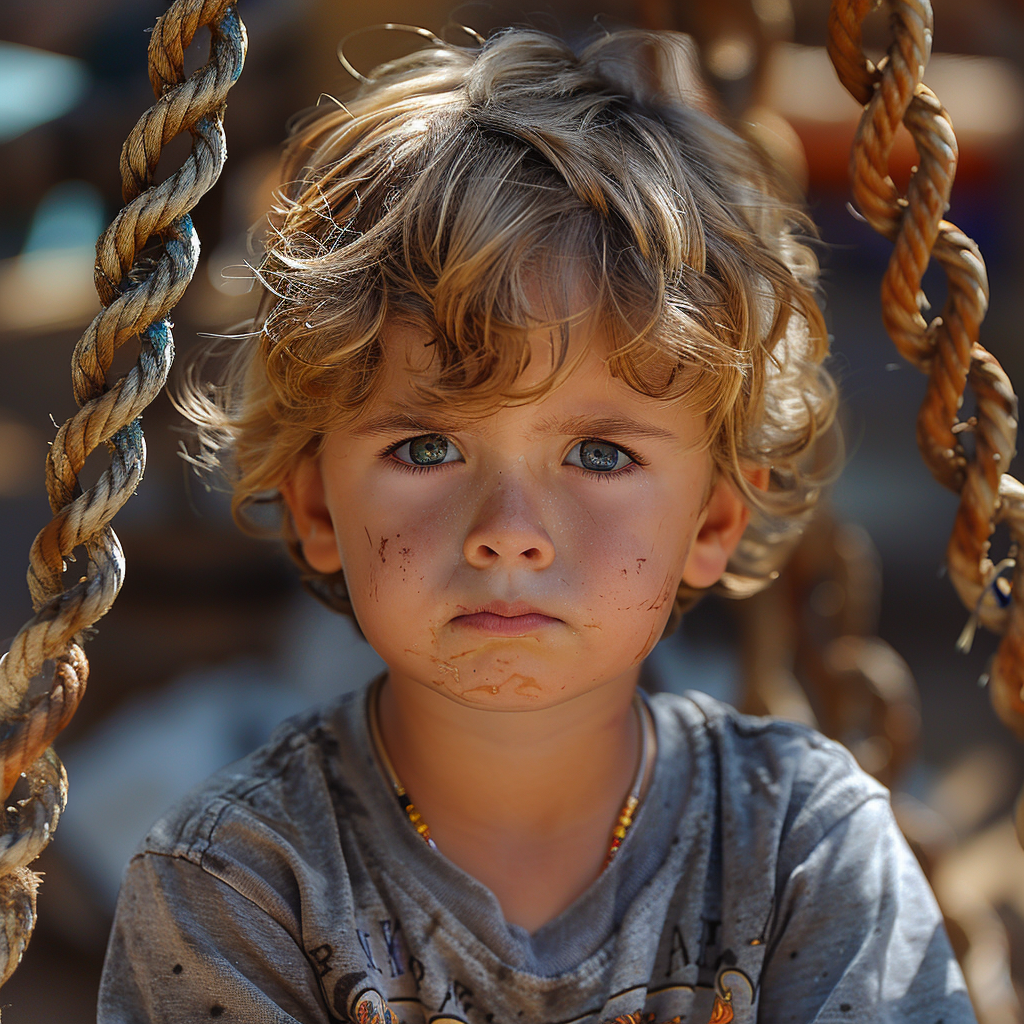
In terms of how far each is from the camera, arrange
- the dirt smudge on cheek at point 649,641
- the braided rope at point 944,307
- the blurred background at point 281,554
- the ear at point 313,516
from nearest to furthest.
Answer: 1. the braided rope at point 944,307
2. the dirt smudge on cheek at point 649,641
3. the ear at point 313,516
4. the blurred background at point 281,554

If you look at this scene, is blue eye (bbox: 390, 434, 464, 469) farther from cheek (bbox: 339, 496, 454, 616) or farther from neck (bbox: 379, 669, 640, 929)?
neck (bbox: 379, 669, 640, 929)

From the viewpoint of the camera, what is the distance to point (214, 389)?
92 cm

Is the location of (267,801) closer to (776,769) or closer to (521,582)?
(521,582)

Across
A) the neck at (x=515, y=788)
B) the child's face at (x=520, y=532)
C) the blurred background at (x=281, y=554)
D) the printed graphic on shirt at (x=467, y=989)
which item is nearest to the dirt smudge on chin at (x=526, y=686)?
the child's face at (x=520, y=532)

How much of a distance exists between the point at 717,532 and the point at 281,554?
1032mm

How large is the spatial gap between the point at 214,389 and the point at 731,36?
0.62 metres

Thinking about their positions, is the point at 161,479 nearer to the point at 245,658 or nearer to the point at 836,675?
the point at 245,658

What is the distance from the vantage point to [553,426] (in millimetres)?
680

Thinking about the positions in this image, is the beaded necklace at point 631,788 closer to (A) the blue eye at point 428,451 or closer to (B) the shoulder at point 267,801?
(B) the shoulder at point 267,801

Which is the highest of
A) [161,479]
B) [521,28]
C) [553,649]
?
[521,28]

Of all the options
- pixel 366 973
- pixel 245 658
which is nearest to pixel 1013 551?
pixel 366 973

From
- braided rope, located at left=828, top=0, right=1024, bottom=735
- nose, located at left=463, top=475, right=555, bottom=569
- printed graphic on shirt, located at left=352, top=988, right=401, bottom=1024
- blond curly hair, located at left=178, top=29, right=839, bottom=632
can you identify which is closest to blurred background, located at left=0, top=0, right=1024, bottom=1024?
blond curly hair, located at left=178, top=29, right=839, bottom=632

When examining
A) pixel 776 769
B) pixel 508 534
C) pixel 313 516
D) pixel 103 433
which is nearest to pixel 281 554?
pixel 313 516

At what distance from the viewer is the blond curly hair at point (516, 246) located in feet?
2.22
